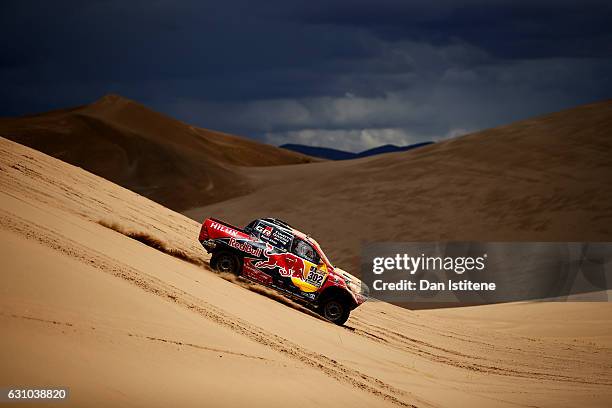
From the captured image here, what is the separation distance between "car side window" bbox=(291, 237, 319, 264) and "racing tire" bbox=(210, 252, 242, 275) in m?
1.20

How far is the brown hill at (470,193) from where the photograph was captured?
42.0m

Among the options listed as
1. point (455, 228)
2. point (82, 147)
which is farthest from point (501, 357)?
point (82, 147)

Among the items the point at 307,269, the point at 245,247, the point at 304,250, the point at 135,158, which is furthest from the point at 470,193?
the point at 135,158

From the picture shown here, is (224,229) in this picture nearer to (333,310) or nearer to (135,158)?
(333,310)

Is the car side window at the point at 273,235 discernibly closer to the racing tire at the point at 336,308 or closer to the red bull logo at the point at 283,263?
the red bull logo at the point at 283,263

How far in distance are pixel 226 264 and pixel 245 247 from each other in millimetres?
535

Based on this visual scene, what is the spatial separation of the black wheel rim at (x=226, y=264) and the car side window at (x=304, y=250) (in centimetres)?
127

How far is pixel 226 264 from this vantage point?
1705cm

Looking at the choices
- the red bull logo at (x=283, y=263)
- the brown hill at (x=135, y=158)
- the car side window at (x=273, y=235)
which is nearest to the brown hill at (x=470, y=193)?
the brown hill at (x=135, y=158)

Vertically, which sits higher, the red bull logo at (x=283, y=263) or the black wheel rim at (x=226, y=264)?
the red bull logo at (x=283, y=263)

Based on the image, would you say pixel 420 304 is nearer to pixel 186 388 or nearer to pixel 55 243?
pixel 55 243

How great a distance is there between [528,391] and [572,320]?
11.1m

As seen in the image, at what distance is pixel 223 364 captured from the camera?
9.87m

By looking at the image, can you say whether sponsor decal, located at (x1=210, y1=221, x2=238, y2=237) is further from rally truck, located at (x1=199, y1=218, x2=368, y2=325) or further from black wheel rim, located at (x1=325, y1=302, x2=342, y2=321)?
black wheel rim, located at (x1=325, y1=302, x2=342, y2=321)
